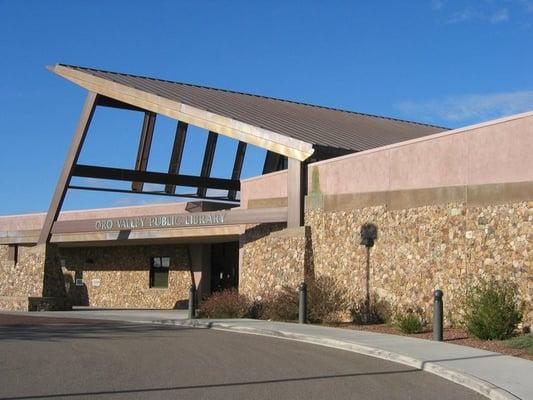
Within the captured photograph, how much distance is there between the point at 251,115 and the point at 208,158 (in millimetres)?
9756

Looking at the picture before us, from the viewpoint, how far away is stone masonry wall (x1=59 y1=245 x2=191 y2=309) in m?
36.8

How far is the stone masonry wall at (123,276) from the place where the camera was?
121 feet

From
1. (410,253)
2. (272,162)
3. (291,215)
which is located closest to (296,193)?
(291,215)

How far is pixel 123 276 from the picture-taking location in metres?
39.5

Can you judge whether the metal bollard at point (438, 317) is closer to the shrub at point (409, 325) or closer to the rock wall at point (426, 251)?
the shrub at point (409, 325)

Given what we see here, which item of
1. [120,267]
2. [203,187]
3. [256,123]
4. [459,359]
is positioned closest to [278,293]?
[256,123]

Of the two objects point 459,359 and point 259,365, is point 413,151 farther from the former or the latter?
point 259,365

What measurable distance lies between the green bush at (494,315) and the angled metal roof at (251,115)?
29.7ft

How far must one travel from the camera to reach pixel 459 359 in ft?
43.8

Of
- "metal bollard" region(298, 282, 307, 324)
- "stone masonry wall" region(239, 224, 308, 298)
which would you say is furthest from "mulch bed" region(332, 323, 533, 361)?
"stone masonry wall" region(239, 224, 308, 298)

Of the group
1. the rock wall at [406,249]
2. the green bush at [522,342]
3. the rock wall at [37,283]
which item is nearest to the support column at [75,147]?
the rock wall at [37,283]

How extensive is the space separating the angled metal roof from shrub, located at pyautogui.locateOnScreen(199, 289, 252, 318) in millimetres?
5226

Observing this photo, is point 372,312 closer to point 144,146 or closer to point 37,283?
point 144,146

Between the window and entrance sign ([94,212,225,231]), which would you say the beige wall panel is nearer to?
entrance sign ([94,212,225,231])
